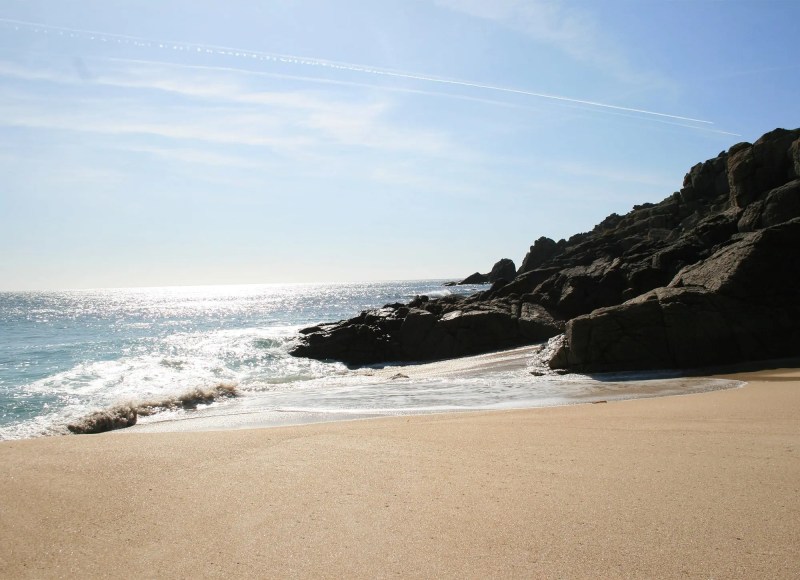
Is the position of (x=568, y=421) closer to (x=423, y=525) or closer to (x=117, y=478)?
(x=423, y=525)

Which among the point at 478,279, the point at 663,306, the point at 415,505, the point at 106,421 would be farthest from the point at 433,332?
the point at 478,279

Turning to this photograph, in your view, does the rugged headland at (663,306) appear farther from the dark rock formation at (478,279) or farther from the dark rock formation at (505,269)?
the dark rock formation at (478,279)

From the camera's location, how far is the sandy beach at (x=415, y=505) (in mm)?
3473

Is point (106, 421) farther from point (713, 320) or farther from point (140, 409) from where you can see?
point (713, 320)

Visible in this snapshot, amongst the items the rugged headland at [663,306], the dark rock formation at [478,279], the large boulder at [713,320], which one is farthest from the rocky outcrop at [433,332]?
the dark rock formation at [478,279]

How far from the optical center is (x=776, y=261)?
16578mm

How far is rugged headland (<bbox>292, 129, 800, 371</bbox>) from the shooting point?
15.9 metres

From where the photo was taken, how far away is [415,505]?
14.7ft

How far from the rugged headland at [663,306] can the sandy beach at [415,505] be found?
9.10 m

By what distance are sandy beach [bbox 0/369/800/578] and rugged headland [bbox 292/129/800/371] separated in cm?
910

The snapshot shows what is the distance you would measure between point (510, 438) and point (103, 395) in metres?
16.3

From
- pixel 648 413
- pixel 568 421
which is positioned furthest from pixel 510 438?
pixel 648 413

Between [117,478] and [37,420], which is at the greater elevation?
[117,478]

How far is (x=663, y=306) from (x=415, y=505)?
46.3 feet
